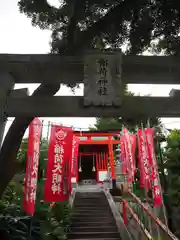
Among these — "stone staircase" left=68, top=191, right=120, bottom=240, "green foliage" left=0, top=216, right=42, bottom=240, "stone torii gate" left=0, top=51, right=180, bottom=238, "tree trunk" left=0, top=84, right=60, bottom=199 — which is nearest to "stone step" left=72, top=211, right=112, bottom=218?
"stone staircase" left=68, top=191, right=120, bottom=240

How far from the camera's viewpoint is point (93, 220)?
9961 millimetres

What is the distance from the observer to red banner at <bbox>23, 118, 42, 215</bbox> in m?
5.54

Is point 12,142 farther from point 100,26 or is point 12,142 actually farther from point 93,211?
point 93,211

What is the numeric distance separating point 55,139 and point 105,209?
18.7ft

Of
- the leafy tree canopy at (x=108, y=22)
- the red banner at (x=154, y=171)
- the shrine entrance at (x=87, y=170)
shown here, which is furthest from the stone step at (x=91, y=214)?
the shrine entrance at (x=87, y=170)

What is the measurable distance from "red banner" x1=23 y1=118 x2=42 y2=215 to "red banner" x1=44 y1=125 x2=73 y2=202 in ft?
2.27

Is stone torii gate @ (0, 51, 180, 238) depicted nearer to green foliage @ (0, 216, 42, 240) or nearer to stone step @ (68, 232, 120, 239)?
green foliage @ (0, 216, 42, 240)

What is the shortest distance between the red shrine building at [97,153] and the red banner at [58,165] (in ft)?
29.9

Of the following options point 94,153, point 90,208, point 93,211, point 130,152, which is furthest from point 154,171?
point 94,153

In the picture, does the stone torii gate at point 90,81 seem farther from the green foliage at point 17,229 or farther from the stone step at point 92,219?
the stone step at point 92,219

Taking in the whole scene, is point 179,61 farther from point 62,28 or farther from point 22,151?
point 22,151

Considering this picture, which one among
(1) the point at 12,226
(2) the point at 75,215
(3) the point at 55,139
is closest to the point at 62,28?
(3) the point at 55,139

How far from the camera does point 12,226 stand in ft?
23.3

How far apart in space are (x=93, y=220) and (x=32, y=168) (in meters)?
5.26
